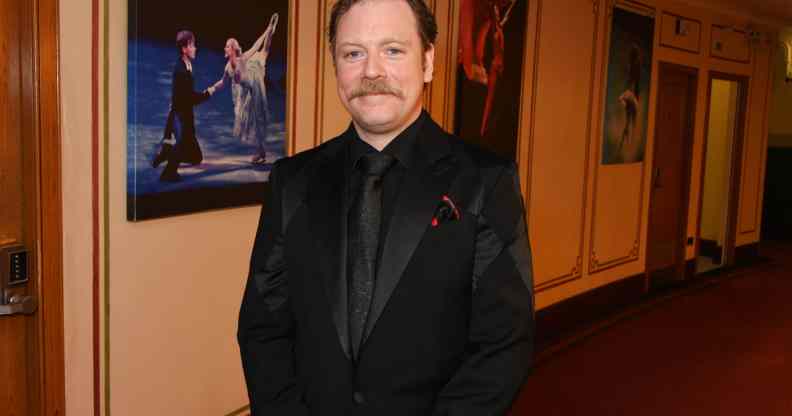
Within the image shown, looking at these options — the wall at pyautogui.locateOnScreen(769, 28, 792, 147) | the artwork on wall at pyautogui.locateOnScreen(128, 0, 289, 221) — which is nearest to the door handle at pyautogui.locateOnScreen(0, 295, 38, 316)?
the artwork on wall at pyautogui.locateOnScreen(128, 0, 289, 221)

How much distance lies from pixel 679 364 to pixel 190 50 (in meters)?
3.26

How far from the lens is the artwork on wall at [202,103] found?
217 cm

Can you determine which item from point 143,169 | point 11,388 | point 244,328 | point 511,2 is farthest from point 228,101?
point 511,2

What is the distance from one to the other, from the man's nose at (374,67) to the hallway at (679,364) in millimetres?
2501

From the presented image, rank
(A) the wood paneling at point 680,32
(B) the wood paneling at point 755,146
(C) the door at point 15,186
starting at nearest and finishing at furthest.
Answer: (C) the door at point 15,186
(A) the wood paneling at point 680,32
(B) the wood paneling at point 755,146

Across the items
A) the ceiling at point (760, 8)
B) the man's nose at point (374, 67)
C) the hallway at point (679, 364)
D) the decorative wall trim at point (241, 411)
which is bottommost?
the hallway at point (679, 364)

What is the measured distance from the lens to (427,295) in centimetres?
125

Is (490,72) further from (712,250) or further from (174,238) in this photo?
(712,250)

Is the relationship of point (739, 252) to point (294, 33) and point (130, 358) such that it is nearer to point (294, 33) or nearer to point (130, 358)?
point (294, 33)

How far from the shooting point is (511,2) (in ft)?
13.4

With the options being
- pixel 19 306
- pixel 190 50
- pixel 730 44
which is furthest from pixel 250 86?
pixel 730 44

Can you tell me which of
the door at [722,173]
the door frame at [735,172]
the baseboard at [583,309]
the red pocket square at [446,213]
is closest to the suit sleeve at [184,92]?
the red pocket square at [446,213]

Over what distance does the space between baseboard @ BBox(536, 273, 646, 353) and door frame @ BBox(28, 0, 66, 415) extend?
2927mm

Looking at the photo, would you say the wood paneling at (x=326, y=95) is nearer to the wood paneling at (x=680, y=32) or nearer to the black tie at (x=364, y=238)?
the black tie at (x=364, y=238)
